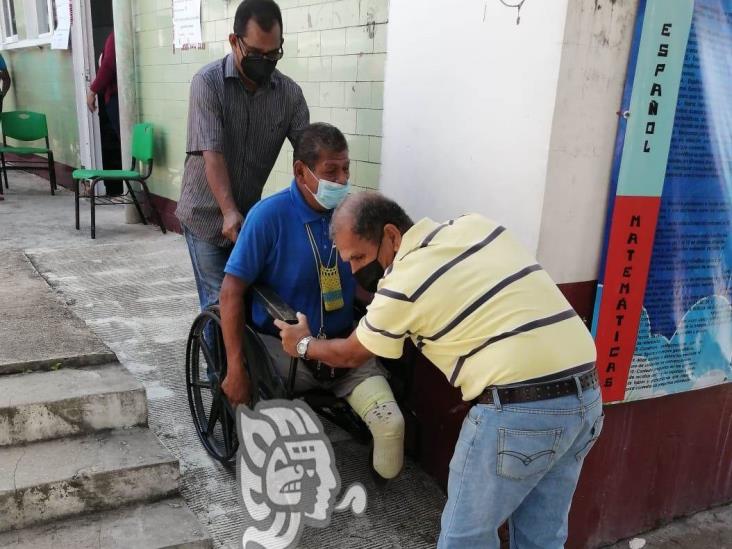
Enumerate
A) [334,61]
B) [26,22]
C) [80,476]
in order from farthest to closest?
[26,22] → [334,61] → [80,476]

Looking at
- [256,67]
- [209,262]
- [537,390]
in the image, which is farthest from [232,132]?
[537,390]

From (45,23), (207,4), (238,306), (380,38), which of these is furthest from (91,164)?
(238,306)

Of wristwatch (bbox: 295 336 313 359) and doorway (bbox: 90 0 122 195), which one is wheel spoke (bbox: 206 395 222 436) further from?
doorway (bbox: 90 0 122 195)

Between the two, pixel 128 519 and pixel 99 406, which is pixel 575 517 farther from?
pixel 99 406

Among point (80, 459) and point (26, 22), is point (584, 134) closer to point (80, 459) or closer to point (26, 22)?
point (80, 459)

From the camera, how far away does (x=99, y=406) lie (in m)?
2.43

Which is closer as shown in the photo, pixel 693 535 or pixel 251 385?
pixel 251 385

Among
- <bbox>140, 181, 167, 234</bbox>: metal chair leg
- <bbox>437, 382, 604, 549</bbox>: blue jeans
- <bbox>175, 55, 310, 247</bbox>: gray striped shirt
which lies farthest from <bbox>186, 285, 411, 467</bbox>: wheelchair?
<bbox>140, 181, 167, 234</bbox>: metal chair leg

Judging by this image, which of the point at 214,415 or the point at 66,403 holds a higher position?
the point at 66,403

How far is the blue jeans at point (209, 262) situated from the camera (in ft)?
9.12

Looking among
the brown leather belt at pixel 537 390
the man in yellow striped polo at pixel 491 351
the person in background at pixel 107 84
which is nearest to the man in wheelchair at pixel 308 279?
the man in yellow striped polo at pixel 491 351

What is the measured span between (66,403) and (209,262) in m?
0.81

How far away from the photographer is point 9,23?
374 inches

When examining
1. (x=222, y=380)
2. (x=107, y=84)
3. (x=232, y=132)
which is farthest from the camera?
(x=107, y=84)
